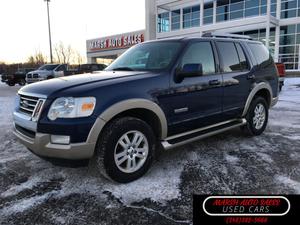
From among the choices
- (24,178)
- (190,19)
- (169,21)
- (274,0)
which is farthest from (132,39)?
(24,178)

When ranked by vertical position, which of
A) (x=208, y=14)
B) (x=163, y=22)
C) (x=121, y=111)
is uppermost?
(x=208, y=14)

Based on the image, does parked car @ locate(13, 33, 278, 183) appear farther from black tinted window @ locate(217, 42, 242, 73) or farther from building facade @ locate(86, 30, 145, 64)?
building facade @ locate(86, 30, 145, 64)

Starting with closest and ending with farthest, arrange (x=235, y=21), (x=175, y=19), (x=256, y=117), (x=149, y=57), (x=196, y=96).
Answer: (x=196, y=96)
(x=149, y=57)
(x=256, y=117)
(x=235, y=21)
(x=175, y=19)

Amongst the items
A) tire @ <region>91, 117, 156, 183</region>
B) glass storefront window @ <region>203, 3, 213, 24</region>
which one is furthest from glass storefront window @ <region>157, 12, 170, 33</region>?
tire @ <region>91, 117, 156, 183</region>

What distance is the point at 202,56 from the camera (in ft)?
14.0

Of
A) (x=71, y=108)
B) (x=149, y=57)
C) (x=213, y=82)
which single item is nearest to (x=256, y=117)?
(x=213, y=82)

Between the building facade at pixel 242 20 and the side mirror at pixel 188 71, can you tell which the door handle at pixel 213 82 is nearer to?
the side mirror at pixel 188 71

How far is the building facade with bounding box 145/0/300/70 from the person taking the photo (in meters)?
22.2

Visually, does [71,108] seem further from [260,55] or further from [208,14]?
[208,14]

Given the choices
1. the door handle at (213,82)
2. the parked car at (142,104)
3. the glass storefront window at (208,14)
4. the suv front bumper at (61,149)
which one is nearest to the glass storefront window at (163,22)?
the glass storefront window at (208,14)

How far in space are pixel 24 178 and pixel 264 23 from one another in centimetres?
2216

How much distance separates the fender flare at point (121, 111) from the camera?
9.89 ft

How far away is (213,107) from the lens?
4363 millimetres

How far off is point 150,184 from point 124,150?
20.8 inches
